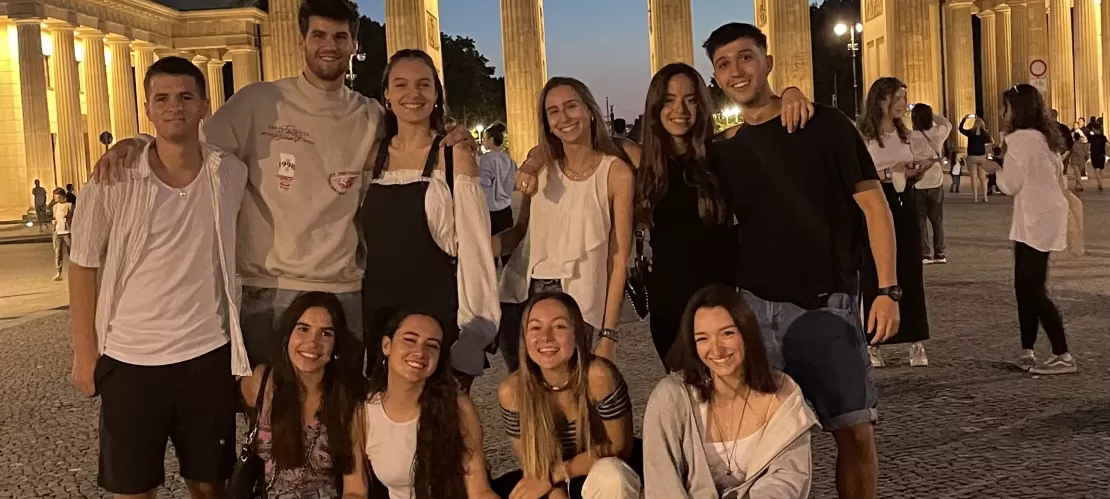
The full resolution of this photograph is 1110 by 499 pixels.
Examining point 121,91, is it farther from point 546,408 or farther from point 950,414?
point 546,408

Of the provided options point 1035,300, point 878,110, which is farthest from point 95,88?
point 1035,300

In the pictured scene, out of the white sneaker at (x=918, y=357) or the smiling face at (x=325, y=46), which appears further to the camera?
the white sneaker at (x=918, y=357)

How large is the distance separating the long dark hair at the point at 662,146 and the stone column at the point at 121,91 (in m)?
52.7

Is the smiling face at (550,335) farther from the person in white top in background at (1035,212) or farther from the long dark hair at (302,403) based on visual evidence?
the person in white top in background at (1035,212)

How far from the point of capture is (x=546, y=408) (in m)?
4.87

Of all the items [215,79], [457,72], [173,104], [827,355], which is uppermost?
[457,72]

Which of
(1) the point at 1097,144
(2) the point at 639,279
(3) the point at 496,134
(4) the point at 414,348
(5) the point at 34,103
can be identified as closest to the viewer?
(4) the point at 414,348

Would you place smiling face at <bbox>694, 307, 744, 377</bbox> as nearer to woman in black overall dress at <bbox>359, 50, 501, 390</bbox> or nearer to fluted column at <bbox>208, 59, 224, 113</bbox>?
woman in black overall dress at <bbox>359, 50, 501, 390</bbox>

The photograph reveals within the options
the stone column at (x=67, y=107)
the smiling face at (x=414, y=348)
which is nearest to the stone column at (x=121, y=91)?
the stone column at (x=67, y=107)


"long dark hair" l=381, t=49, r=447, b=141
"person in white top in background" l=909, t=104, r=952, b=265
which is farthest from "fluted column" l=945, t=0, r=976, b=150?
"long dark hair" l=381, t=49, r=447, b=141

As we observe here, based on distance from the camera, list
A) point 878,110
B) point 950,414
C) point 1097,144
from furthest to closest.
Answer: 1. point 1097,144
2. point 878,110
3. point 950,414

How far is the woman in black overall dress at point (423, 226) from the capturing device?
5.03 meters

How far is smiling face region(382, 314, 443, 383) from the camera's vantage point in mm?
4895

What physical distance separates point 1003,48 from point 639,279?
55.0 meters
